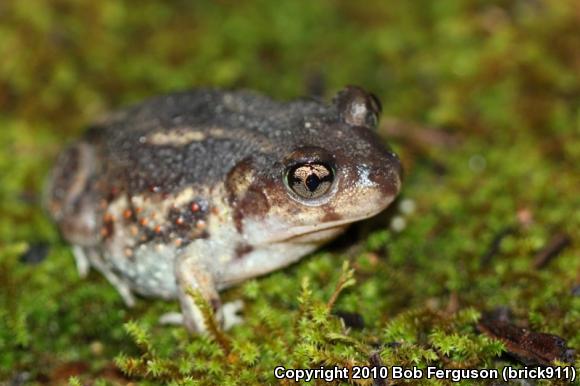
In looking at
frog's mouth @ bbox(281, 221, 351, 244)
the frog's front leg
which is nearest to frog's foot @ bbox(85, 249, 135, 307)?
the frog's front leg

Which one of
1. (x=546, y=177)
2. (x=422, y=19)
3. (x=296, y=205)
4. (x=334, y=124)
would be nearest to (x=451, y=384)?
(x=296, y=205)

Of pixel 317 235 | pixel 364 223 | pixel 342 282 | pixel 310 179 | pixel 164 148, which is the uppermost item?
pixel 164 148

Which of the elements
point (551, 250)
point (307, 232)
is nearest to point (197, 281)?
point (307, 232)

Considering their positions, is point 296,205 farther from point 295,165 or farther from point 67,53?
point 67,53

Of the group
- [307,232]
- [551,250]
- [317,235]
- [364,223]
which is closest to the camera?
[307,232]
